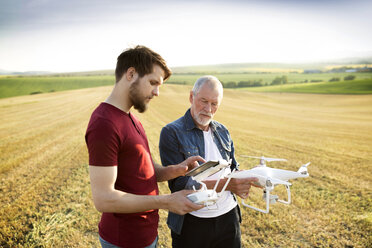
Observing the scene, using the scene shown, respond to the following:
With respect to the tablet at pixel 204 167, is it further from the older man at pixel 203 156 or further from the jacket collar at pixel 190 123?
the jacket collar at pixel 190 123

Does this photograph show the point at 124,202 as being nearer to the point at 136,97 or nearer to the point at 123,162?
the point at 123,162

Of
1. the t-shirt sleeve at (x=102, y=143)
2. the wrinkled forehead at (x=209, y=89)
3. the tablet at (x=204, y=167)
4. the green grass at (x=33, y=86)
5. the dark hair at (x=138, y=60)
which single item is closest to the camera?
the t-shirt sleeve at (x=102, y=143)

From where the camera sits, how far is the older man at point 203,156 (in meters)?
2.73

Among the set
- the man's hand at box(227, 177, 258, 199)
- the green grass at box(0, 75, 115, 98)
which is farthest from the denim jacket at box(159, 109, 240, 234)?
the green grass at box(0, 75, 115, 98)

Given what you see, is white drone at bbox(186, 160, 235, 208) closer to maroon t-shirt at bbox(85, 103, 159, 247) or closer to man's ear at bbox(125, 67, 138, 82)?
maroon t-shirt at bbox(85, 103, 159, 247)

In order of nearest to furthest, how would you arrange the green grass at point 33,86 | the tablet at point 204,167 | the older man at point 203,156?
the tablet at point 204,167 → the older man at point 203,156 → the green grass at point 33,86

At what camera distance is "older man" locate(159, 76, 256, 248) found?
273 centimetres

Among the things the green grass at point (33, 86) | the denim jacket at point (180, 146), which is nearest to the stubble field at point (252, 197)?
the denim jacket at point (180, 146)

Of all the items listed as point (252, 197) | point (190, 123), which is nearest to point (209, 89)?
point (190, 123)

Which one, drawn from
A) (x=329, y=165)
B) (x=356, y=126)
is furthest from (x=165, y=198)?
(x=356, y=126)

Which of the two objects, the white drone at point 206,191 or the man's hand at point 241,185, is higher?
the white drone at point 206,191

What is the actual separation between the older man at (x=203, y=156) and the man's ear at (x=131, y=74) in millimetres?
1093

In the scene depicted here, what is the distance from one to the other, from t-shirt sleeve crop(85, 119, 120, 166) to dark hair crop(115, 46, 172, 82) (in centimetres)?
48

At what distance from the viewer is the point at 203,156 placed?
115 inches
